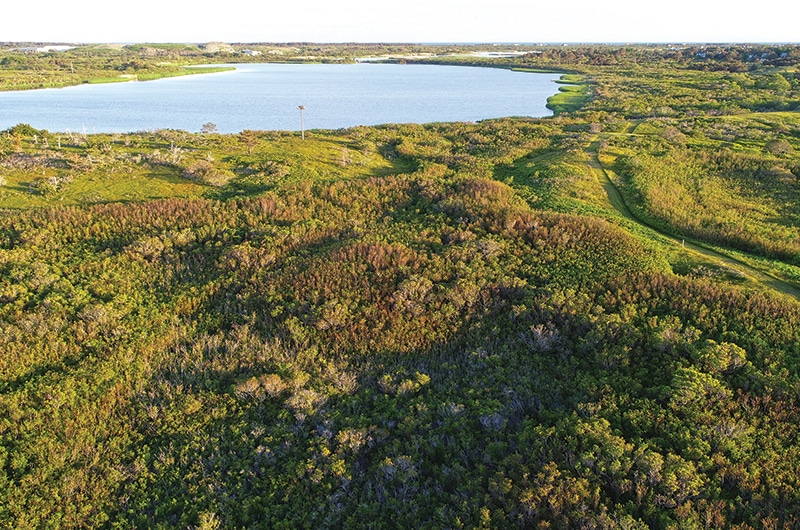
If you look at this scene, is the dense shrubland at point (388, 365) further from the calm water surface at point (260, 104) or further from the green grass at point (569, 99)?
the green grass at point (569, 99)

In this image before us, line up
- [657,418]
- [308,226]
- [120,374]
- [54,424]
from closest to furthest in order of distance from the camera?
1. [657,418]
2. [54,424]
3. [120,374]
4. [308,226]

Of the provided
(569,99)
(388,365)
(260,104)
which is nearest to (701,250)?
(388,365)

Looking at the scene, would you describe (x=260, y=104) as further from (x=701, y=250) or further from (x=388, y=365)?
(x=388, y=365)

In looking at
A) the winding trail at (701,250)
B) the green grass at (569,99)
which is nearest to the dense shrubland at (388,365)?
the winding trail at (701,250)

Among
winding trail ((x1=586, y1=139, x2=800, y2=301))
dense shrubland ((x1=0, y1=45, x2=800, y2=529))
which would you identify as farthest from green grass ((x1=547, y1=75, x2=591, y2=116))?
dense shrubland ((x1=0, y1=45, x2=800, y2=529))

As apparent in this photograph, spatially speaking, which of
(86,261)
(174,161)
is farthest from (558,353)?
(174,161)

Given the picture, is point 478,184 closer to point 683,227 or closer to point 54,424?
point 683,227
